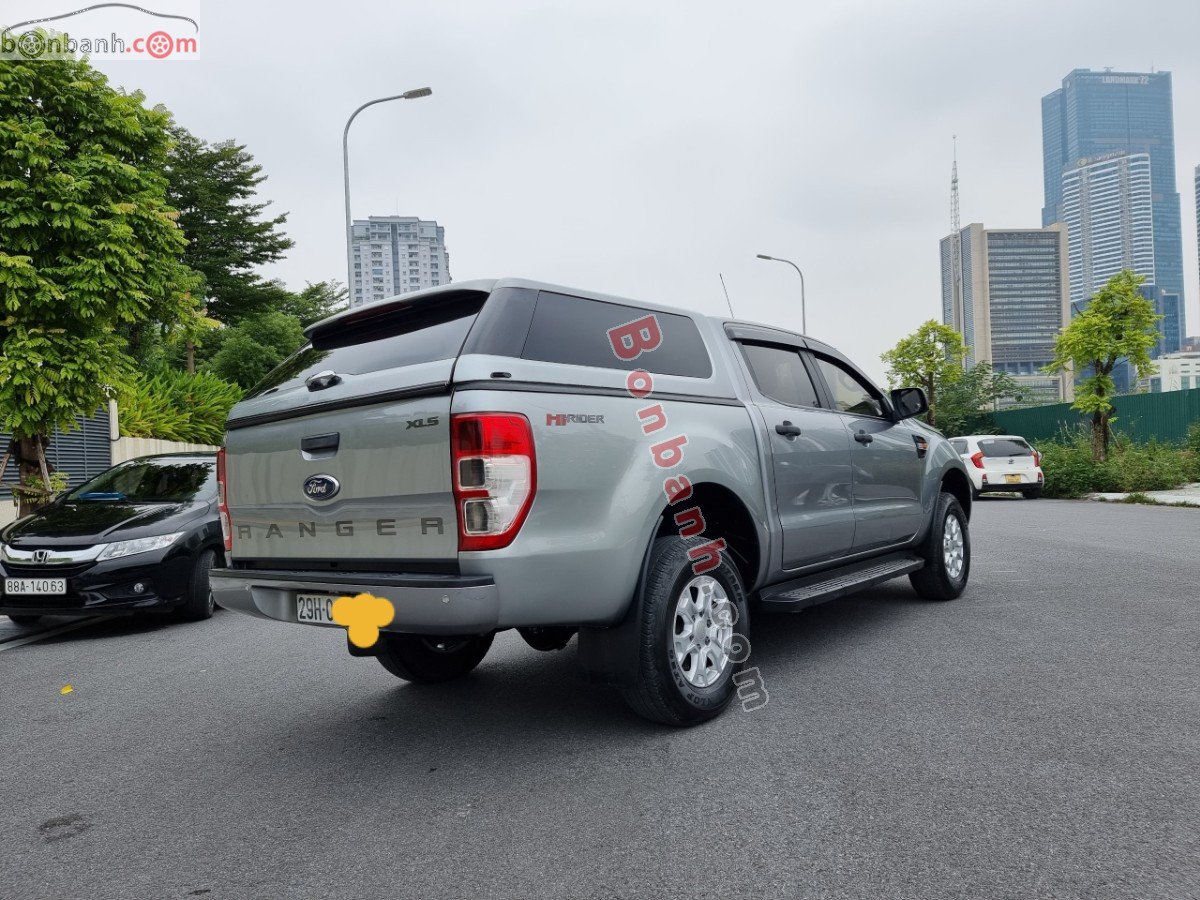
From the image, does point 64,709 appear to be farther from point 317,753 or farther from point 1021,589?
point 1021,589

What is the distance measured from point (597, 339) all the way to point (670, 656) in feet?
4.48

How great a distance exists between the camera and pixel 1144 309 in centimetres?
2136

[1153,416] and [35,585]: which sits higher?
[1153,416]

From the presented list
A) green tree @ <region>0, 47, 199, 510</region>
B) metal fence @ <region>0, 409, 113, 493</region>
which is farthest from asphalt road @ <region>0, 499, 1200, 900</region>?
metal fence @ <region>0, 409, 113, 493</region>

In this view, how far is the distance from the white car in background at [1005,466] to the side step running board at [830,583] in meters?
15.7

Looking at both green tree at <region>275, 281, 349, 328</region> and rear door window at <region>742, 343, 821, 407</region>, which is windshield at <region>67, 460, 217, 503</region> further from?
green tree at <region>275, 281, 349, 328</region>

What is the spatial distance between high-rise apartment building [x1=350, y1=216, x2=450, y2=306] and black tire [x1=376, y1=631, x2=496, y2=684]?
92332 millimetres

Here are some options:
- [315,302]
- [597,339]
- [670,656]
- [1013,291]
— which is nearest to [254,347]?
[315,302]

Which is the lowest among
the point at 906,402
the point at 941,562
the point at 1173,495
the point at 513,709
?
the point at 1173,495

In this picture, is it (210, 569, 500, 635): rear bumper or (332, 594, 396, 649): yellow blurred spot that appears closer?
(210, 569, 500, 635): rear bumper

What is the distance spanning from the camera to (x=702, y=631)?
395cm

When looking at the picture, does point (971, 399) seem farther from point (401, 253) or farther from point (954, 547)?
point (401, 253)

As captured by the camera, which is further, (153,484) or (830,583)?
(153,484)

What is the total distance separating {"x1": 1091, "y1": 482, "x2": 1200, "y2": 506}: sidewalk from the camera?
54.3ft
